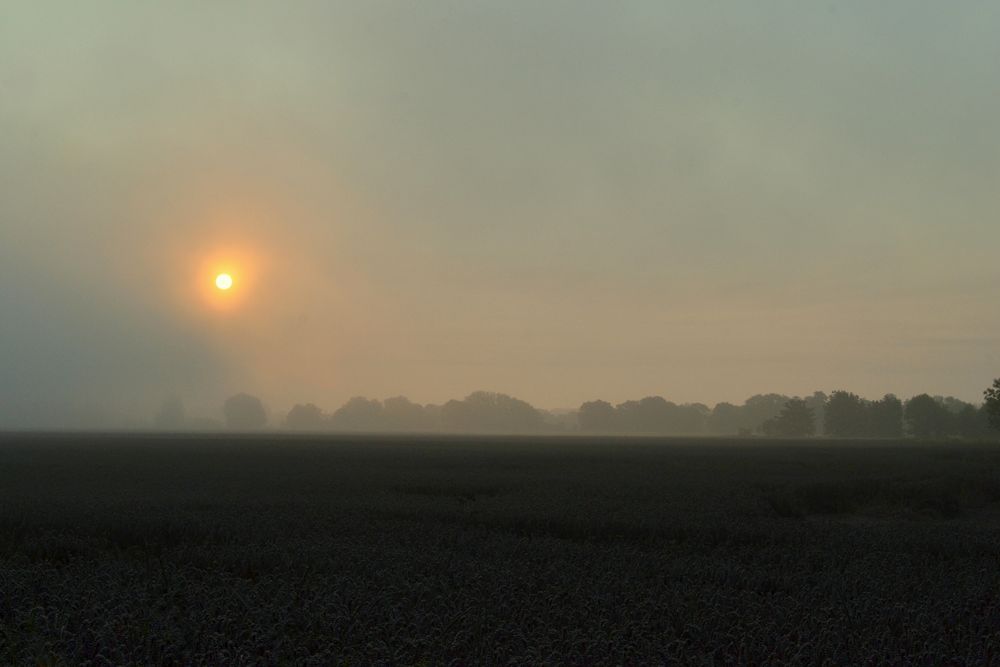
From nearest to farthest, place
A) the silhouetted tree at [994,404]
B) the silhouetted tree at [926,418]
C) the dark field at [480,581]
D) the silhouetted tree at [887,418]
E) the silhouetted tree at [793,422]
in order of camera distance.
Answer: the dark field at [480,581]
the silhouetted tree at [994,404]
the silhouetted tree at [926,418]
the silhouetted tree at [887,418]
the silhouetted tree at [793,422]

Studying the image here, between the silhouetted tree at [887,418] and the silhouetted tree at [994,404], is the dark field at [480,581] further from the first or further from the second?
the silhouetted tree at [887,418]

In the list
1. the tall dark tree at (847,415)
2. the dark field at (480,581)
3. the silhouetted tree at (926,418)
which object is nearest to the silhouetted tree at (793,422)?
the tall dark tree at (847,415)

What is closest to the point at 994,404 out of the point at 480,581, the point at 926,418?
the point at 926,418

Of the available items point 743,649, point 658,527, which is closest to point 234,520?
point 658,527

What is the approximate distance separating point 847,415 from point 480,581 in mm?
164050

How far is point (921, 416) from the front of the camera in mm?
152500

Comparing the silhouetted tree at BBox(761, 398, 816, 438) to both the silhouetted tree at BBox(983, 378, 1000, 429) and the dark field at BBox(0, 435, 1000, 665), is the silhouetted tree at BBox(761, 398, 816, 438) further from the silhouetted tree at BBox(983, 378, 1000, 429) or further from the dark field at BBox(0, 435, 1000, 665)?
the dark field at BBox(0, 435, 1000, 665)

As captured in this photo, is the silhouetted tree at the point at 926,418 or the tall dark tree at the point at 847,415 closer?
the silhouetted tree at the point at 926,418

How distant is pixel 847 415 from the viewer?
160 metres

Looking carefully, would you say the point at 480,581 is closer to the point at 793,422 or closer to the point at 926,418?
the point at 926,418

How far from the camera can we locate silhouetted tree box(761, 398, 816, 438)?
164125mm

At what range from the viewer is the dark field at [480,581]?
916 centimetres

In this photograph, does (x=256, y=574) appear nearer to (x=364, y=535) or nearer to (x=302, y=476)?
(x=364, y=535)

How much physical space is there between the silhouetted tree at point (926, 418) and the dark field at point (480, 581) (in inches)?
5489
